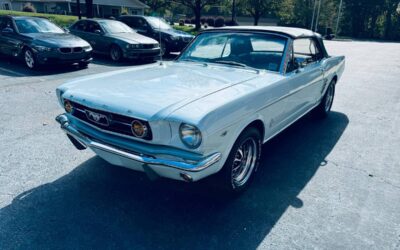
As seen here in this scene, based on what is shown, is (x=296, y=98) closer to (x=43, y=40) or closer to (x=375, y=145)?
(x=375, y=145)

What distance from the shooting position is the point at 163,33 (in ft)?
42.7

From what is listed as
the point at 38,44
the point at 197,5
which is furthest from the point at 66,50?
the point at 197,5

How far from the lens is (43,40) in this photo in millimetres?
9031

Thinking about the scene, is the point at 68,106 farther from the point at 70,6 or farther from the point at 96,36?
the point at 70,6

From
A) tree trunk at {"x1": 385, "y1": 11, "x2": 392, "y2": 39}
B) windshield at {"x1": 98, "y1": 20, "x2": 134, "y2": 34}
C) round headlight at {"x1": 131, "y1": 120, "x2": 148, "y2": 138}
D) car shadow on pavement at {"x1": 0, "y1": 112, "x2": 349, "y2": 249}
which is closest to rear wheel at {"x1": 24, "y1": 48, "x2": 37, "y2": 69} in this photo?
windshield at {"x1": 98, "y1": 20, "x2": 134, "y2": 34}

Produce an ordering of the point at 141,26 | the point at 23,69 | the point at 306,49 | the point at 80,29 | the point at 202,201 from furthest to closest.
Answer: the point at 141,26, the point at 80,29, the point at 23,69, the point at 306,49, the point at 202,201

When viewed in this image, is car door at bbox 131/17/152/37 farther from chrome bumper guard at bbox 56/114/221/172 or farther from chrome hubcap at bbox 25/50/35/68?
chrome bumper guard at bbox 56/114/221/172

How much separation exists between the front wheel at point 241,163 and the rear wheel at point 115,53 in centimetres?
898

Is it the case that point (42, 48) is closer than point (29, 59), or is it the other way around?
point (42, 48)

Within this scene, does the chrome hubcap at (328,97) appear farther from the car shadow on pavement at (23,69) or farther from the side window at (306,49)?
the car shadow on pavement at (23,69)

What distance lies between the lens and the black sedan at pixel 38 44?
8906mm

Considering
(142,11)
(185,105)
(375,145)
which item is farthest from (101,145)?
(142,11)

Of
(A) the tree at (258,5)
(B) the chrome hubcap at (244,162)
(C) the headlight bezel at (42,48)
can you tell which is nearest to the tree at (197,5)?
(A) the tree at (258,5)

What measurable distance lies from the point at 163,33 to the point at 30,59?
5.52 metres
